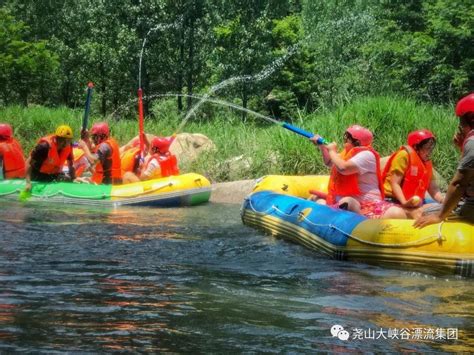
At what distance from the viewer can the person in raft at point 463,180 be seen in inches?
207

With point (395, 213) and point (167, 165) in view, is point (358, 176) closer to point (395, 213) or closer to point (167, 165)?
point (395, 213)

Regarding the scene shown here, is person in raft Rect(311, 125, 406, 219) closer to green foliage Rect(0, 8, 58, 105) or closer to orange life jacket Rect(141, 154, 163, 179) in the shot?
orange life jacket Rect(141, 154, 163, 179)

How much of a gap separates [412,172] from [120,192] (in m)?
4.64

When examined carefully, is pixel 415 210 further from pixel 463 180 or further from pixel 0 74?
pixel 0 74

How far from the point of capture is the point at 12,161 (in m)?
10.9

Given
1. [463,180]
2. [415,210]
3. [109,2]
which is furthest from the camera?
[109,2]

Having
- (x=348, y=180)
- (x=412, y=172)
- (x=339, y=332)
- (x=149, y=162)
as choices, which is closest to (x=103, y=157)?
(x=149, y=162)

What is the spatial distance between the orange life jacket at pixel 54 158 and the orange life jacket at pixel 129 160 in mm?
1017

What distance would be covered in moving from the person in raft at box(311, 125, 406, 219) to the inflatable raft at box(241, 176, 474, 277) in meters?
0.25

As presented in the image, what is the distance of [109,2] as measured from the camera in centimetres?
2194

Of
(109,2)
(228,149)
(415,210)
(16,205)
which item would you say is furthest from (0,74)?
(415,210)

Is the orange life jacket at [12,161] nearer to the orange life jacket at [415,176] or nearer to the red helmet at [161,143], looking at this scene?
the red helmet at [161,143]

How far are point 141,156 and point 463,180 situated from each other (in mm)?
6807

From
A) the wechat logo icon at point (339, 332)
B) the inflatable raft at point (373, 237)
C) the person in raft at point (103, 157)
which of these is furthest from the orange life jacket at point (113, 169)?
the wechat logo icon at point (339, 332)
